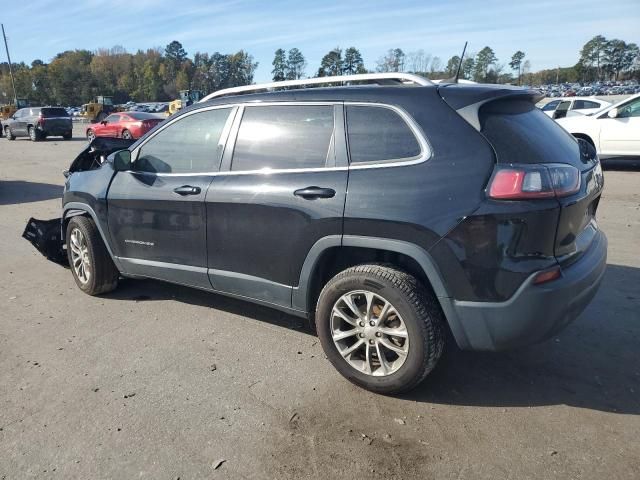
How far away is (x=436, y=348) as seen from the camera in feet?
9.76

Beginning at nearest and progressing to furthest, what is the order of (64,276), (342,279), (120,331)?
1. (342,279)
2. (120,331)
3. (64,276)

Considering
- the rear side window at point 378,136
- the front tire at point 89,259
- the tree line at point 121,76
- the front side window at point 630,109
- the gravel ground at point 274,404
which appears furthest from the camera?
the tree line at point 121,76

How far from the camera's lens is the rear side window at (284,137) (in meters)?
3.40

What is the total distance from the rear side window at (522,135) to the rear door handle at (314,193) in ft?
3.14

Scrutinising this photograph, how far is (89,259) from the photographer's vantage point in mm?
4848

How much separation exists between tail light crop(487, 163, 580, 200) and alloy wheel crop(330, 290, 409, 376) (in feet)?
2.92

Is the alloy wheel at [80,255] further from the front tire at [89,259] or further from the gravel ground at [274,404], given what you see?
the gravel ground at [274,404]

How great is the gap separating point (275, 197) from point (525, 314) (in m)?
1.69

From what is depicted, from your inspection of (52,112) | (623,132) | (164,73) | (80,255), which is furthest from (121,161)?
(164,73)

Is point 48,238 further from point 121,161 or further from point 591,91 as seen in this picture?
point 591,91

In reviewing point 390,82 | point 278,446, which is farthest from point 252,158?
point 278,446

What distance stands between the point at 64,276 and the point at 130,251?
1631mm

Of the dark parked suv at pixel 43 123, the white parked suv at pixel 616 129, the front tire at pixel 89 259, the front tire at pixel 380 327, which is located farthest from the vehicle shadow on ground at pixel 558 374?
the dark parked suv at pixel 43 123

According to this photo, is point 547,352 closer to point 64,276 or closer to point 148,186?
A: point 148,186
